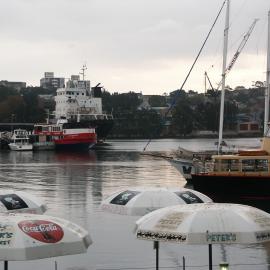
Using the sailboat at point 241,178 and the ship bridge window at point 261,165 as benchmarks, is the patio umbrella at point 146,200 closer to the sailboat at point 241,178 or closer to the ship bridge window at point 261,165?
Result: the sailboat at point 241,178

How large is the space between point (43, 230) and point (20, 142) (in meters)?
134

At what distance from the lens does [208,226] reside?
43.5 ft

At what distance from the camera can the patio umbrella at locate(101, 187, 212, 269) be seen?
19047 millimetres

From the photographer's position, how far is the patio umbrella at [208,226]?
13.2 metres

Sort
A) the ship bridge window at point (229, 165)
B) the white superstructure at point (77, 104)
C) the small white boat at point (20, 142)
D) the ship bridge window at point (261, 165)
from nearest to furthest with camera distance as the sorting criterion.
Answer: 1. the ship bridge window at point (261, 165)
2. the ship bridge window at point (229, 165)
3. the small white boat at point (20, 142)
4. the white superstructure at point (77, 104)

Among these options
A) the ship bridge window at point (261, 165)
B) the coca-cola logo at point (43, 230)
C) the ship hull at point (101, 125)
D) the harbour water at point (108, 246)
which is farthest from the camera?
the ship hull at point (101, 125)

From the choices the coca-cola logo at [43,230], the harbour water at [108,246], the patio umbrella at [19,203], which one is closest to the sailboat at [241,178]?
the harbour water at [108,246]

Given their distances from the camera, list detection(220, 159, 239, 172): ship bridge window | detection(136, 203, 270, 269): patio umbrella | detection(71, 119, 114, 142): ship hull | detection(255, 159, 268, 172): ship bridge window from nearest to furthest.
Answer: detection(136, 203, 270, 269): patio umbrella
detection(255, 159, 268, 172): ship bridge window
detection(220, 159, 239, 172): ship bridge window
detection(71, 119, 114, 142): ship hull

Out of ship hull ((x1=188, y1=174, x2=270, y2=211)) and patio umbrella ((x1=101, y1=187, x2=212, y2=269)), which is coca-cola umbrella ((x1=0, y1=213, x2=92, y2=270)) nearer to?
patio umbrella ((x1=101, y1=187, x2=212, y2=269))

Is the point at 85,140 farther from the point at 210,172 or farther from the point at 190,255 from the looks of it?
the point at 190,255

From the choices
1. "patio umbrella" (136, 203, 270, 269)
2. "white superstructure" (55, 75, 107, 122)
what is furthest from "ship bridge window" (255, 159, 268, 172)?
"white superstructure" (55, 75, 107, 122)

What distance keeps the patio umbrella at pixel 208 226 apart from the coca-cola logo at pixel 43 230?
1.88 meters

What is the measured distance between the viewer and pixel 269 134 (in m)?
45.3

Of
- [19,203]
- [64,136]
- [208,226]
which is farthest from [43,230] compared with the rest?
[64,136]
